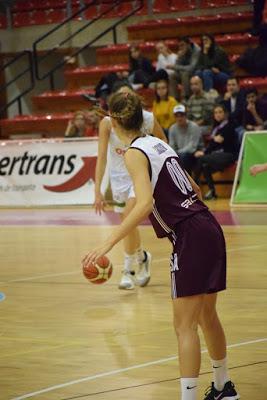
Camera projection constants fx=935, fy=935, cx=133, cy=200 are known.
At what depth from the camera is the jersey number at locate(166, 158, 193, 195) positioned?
5.09m

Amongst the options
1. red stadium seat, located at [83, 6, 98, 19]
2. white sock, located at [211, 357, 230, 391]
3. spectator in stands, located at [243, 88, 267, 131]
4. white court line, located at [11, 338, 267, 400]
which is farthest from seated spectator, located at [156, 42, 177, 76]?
white sock, located at [211, 357, 230, 391]

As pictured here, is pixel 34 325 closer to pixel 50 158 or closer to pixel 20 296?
pixel 20 296

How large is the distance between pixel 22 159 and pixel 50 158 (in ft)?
2.13

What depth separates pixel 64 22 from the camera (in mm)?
22672

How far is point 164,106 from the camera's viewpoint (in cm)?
1811

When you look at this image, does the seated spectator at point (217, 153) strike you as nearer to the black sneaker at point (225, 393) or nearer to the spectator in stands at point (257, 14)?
the spectator in stands at point (257, 14)

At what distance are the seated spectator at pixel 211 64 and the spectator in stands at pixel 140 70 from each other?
4.07 feet

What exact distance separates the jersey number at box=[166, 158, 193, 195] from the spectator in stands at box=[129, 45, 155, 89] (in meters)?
14.7

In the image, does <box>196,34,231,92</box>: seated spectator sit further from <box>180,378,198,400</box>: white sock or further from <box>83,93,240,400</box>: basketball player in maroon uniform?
<box>180,378,198,400</box>: white sock

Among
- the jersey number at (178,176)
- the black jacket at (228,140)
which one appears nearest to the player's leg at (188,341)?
the jersey number at (178,176)

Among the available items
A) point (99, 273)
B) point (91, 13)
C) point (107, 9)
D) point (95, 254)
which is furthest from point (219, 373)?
point (91, 13)

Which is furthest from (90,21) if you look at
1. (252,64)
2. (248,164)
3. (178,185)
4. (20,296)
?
(178,185)

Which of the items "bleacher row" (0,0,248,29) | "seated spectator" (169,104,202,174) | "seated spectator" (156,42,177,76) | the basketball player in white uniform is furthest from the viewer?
"bleacher row" (0,0,248,29)

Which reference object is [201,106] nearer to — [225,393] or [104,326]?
[104,326]
